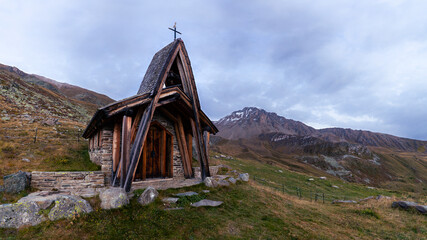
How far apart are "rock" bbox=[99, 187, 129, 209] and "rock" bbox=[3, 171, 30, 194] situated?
11.8 feet

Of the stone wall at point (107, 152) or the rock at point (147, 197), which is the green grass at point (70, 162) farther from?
the rock at point (147, 197)

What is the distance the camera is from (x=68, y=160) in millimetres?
13023

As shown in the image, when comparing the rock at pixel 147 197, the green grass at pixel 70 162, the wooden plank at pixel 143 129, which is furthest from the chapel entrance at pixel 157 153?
the rock at pixel 147 197

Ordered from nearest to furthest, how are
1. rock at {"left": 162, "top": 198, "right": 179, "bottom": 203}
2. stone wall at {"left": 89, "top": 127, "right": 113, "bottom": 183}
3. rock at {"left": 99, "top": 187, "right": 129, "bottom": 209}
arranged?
rock at {"left": 99, "top": 187, "right": 129, "bottom": 209} < rock at {"left": 162, "top": 198, "right": 179, "bottom": 203} < stone wall at {"left": 89, "top": 127, "right": 113, "bottom": 183}

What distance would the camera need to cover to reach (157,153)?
38.9 ft

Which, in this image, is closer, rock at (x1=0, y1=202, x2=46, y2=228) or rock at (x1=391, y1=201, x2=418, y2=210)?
rock at (x1=0, y1=202, x2=46, y2=228)

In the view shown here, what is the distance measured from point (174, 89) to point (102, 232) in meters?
7.09

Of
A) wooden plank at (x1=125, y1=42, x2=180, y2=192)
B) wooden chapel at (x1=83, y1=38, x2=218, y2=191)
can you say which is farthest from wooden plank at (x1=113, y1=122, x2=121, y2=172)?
wooden plank at (x1=125, y1=42, x2=180, y2=192)

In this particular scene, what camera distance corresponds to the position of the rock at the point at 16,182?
7.24m

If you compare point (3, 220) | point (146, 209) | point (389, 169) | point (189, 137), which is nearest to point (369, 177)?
point (389, 169)

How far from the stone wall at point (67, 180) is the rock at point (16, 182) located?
0.82 ft

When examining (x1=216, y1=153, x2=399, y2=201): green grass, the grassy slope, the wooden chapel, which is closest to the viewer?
the grassy slope

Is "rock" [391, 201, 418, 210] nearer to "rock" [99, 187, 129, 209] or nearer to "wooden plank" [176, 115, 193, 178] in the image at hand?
"wooden plank" [176, 115, 193, 178]

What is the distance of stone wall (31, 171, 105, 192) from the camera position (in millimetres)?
8062
